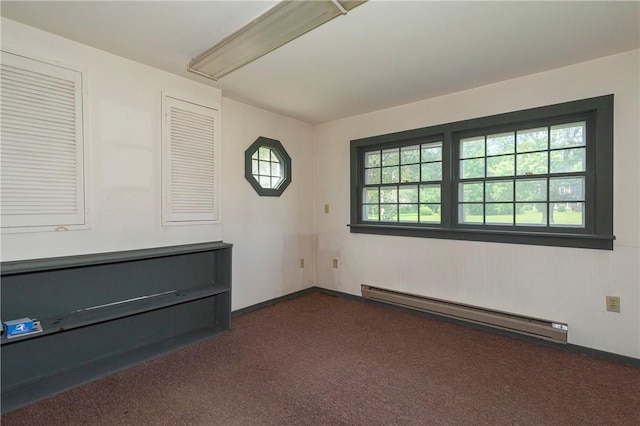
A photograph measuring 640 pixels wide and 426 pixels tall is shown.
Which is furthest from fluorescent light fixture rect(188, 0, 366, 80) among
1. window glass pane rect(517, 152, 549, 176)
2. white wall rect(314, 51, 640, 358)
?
window glass pane rect(517, 152, 549, 176)

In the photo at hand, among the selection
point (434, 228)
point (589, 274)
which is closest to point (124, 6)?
point (434, 228)

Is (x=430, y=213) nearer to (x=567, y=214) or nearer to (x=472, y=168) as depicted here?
(x=472, y=168)

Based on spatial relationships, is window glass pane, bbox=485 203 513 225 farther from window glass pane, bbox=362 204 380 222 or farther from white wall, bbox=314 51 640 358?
window glass pane, bbox=362 204 380 222

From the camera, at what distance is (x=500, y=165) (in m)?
3.17

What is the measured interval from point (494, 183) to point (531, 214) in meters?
0.45

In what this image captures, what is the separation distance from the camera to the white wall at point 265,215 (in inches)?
141

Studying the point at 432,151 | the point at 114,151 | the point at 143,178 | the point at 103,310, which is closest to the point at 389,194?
the point at 432,151

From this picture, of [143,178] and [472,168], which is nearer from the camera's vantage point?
[143,178]

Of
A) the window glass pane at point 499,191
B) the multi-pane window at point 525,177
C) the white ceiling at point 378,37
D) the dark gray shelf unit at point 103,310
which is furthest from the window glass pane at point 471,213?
the dark gray shelf unit at point 103,310

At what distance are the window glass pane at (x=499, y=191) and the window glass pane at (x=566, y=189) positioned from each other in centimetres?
33

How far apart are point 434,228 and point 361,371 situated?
5.90ft

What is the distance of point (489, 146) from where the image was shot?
3.25 metres

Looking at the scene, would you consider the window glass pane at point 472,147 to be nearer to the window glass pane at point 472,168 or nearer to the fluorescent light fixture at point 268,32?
the window glass pane at point 472,168

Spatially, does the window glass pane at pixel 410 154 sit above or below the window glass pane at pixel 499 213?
A: above
